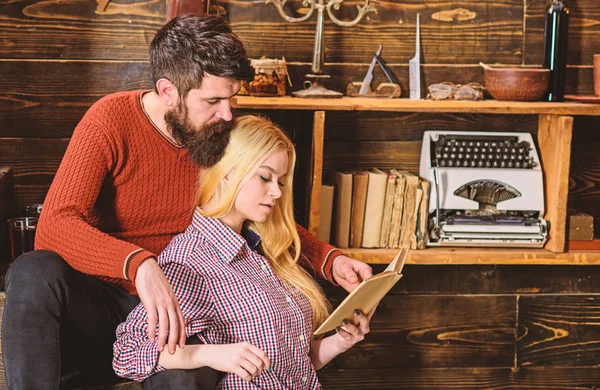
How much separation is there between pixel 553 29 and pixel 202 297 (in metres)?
Result: 1.65

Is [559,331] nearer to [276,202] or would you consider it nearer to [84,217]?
[276,202]

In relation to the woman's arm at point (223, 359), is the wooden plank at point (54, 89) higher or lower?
higher

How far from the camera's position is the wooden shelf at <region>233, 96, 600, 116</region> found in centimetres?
262

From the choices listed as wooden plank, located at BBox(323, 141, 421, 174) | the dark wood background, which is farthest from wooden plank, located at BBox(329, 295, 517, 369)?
wooden plank, located at BBox(323, 141, 421, 174)

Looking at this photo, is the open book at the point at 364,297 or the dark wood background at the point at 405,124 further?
the dark wood background at the point at 405,124

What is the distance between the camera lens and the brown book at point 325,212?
9.11ft

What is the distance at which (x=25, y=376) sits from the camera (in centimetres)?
182

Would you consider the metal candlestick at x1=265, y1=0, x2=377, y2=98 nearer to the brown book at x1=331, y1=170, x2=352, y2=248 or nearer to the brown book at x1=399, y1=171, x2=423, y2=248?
the brown book at x1=331, y1=170, x2=352, y2=248

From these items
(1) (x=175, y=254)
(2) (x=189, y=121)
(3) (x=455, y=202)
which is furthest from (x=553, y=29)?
(1) (x=175, y=254)

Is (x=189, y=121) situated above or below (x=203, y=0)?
below

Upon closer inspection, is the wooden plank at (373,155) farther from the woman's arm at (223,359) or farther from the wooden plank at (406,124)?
the woman's arm at (223,359)

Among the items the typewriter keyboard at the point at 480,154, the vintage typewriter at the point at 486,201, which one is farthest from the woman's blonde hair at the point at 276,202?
the typewriter keyboard at the point at 480,154

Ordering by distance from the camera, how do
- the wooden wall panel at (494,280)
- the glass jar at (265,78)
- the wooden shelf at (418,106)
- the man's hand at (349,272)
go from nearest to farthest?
1. the man's hand at (349,272)
2. the wooden shelf at (418,106)
3. the glass jar at (265,78)
4. the wooden wall panel at (494,280)

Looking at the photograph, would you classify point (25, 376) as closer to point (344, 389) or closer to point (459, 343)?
point (344, 389)
